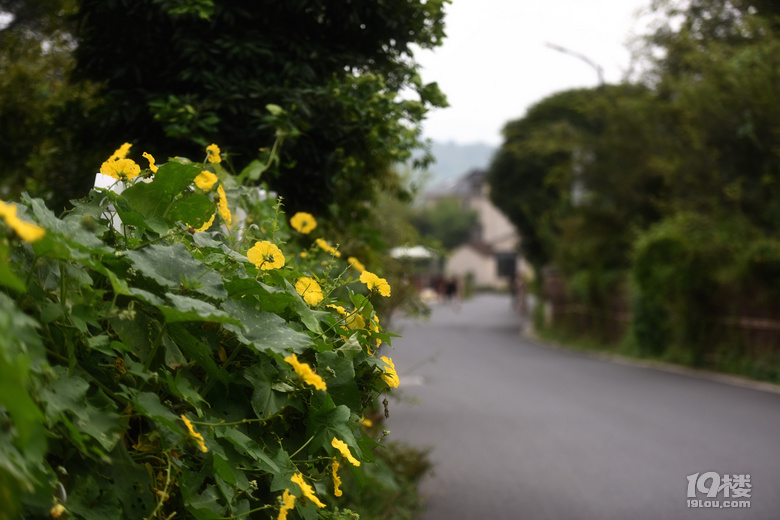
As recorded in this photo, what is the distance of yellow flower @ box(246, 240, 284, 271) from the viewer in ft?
6.07

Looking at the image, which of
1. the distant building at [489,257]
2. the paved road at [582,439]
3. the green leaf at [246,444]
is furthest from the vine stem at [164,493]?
the distant building at [489,257]

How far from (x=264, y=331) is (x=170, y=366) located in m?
0.20

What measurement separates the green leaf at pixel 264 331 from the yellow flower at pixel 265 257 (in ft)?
0.60

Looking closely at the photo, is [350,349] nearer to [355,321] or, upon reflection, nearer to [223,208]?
[355,321]

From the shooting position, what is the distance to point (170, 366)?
1.58 m

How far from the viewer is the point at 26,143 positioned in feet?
21.7

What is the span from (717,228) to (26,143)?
1100cm

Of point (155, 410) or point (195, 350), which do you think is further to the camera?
point (195, 350)

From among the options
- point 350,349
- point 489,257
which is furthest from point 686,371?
point 489,257

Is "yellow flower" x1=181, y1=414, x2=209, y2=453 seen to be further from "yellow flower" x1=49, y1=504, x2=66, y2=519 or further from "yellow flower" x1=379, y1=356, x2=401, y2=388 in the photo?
"yellow flower" x1=379, y1=356, x2=401, y2=388

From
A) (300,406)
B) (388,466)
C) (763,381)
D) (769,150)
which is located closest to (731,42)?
(769,150)

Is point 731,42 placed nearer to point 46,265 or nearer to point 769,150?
point 769,150

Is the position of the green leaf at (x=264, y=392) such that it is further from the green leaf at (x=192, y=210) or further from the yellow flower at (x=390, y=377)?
the green leaf at (x=192, y=210)

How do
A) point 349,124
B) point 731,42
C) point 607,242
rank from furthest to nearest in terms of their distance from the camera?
1. point 607,242
2. point 731,42
3. point 349,124
